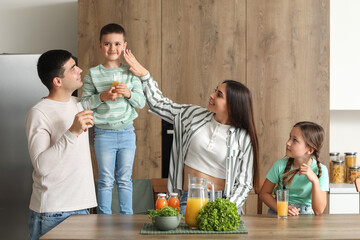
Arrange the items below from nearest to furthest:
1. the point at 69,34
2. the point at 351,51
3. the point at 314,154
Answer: the point at 314,154, the point at 351,51, the point at 69,34

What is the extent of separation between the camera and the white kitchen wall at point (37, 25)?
14.0 feet

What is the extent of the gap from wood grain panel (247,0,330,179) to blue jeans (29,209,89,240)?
1984 millimetres

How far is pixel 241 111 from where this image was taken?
7.92ft

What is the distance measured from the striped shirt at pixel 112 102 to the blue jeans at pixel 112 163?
52 millimetres

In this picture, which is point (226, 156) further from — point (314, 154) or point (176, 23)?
point (176, 23)

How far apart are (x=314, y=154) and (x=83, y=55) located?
1.96m

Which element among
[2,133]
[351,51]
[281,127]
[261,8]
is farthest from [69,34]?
[351,51]

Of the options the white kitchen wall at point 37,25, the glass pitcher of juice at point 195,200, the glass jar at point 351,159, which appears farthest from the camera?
the white kitchen wall at point 37,25

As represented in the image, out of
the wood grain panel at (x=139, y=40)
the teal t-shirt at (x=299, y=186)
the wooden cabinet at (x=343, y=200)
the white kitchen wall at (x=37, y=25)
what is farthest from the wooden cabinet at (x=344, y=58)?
the white kitchen wall at (x=37, y=25)

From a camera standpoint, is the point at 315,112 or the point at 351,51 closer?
the point at 315,112

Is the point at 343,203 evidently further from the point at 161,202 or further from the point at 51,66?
the point at 51,66

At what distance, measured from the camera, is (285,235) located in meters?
1.72

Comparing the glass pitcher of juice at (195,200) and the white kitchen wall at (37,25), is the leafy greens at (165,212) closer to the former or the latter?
the glass pitcher of juice at (195,200)

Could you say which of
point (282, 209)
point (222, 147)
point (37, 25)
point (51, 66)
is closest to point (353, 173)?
point (222, 147)
